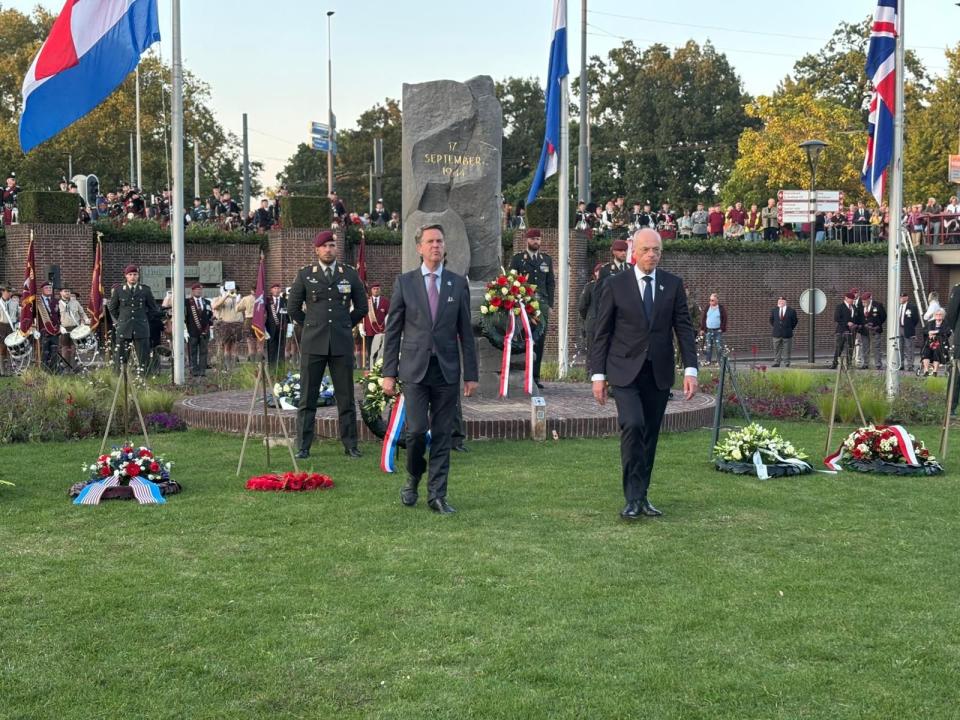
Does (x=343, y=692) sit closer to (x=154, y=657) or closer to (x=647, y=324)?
(x=154, y=657)

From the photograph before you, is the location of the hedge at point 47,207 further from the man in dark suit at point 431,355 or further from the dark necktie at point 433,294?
the dark necktie at point 433,294

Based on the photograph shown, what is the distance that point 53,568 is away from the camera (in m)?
6.90

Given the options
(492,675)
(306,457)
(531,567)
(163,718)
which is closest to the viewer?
(163,718)

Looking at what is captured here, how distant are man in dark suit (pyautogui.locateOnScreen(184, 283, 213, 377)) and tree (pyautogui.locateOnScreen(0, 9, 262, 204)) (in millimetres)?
30568

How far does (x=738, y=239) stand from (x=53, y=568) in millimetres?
33831

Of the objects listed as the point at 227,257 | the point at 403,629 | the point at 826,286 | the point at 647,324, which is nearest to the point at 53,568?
the point at 403,629

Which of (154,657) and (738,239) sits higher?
(738,239)

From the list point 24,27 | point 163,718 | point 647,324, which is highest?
point 24,27

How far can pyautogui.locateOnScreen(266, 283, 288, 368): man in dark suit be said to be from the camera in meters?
24.0

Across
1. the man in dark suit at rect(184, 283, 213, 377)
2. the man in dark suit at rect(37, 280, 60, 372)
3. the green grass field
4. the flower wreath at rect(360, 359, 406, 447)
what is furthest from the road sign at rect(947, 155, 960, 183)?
the green grass field

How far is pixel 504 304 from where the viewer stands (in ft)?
44.5

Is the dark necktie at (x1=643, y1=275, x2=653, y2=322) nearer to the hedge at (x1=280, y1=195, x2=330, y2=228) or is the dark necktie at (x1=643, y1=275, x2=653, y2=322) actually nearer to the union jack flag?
the union jack flag

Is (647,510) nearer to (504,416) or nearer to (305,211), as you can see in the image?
(504,416)

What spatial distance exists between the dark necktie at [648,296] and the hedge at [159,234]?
921 inches
